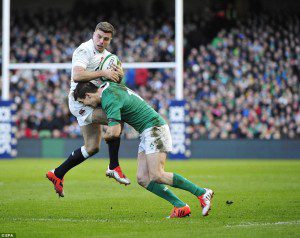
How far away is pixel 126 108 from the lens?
9.42 meters

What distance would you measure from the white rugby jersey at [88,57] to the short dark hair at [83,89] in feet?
1.54

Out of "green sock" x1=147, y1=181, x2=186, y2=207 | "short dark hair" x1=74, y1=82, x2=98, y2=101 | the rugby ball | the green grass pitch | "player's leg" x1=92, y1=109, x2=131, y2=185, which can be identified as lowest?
the green grass pitch

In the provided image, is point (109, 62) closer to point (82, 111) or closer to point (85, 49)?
point (85, 49)

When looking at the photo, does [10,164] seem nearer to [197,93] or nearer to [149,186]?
[197,93]

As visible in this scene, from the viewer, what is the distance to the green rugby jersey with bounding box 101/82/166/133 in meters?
9.25

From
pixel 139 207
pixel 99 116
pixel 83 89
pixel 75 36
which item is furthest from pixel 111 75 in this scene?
pixel 75 36

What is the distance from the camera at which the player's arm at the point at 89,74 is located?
986cm

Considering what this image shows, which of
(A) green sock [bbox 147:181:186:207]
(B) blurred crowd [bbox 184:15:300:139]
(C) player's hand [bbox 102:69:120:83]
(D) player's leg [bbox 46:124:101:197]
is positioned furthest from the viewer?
(B) blurred crowd [bbox 184:15:300:139]

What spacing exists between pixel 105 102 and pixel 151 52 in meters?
20.8

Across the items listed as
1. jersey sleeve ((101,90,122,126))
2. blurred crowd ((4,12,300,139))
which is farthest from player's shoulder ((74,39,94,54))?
blurred crowd ((4,12,300,139))

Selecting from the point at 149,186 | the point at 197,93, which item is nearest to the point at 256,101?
the point at 197,93

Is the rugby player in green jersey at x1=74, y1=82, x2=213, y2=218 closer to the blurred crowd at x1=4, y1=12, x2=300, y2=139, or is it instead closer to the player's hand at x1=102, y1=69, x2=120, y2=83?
the player's hand at x1=102, y1=69, x2=120, y2=83

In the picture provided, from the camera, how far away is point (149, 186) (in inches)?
383

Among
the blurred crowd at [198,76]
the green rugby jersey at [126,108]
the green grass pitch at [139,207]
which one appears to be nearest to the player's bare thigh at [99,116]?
the green rugby jersey at [126,108]
